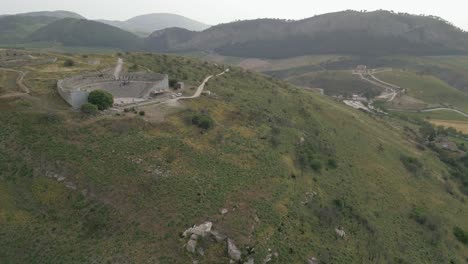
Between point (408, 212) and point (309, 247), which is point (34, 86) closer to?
point (309, 247)

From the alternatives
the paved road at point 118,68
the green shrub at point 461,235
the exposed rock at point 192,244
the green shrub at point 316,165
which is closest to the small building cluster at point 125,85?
the paved road at point 118,68

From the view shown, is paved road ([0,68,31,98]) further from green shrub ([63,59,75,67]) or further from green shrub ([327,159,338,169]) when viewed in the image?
green shrub ([327,159,338,169])

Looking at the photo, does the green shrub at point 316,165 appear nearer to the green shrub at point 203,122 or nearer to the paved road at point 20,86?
the green shrub at point 203,122

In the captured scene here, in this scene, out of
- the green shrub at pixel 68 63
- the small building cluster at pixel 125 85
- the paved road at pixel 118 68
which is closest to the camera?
the small building cluster at pixel 125 85

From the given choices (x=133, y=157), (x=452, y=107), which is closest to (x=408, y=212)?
(x=133, y=157)

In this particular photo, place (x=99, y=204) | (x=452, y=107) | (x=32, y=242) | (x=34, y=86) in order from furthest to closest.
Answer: (x=452, y=107) < (x=34, y=86) < (x=99, y=204) < (x=32, y=242)
